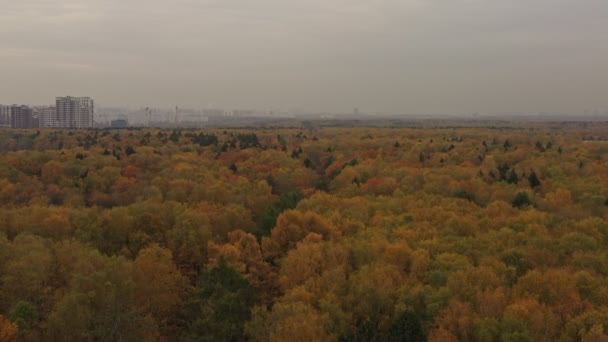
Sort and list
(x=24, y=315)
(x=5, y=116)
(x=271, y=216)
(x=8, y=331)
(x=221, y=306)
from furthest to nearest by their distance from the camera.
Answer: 1. (x=5, y=116)
2. (x=271, y=216)
3. (x=221, y=306)
4. (x=24, y=315)
5. (x=8, y=331)

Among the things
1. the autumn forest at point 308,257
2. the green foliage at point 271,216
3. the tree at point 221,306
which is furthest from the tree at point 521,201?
the tree at point 221,306

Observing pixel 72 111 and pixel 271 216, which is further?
pixel 72 111

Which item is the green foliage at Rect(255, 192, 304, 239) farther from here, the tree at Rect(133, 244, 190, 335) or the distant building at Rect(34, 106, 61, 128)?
the distant building at Rect(34, 106, 61, 128)

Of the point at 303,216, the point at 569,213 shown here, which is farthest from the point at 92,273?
the point at 569,213

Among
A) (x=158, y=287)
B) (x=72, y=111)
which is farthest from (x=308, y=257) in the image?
(x=72, y=111)

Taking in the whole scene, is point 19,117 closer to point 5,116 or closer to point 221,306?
point 5,116

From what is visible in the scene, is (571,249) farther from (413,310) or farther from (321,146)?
(321,146)

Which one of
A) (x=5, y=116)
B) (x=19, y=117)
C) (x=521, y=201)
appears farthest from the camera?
(x=5, y=116)
